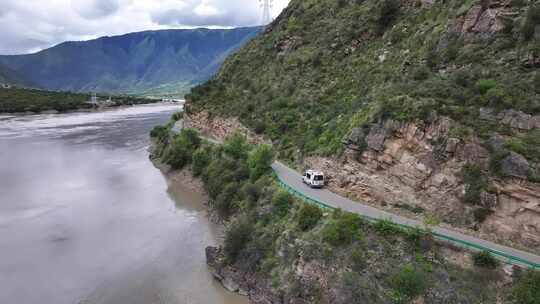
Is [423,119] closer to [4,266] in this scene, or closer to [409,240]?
[409,240]

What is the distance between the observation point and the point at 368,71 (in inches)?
1388

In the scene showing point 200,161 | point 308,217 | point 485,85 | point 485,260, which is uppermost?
point 485,85

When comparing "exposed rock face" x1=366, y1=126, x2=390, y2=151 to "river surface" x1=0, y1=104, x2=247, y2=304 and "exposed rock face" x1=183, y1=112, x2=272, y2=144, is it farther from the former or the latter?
"exposed rock face" x1=183, y1=112, x2=272, y2=144

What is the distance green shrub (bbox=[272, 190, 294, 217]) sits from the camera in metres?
24.2

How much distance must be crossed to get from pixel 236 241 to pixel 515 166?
15.4 meters

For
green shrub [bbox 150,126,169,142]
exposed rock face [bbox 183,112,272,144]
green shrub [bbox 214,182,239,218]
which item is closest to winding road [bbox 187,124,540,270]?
green shrub [bbox 214,182,239,218]

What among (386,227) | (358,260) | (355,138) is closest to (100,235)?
(355,138)

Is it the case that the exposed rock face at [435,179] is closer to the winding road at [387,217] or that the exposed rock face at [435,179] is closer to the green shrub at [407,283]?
the winding road at [387,217]

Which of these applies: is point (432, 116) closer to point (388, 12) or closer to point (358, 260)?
point (358, 260)

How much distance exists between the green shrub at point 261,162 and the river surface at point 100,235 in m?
5.62

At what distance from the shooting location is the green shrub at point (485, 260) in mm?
15617

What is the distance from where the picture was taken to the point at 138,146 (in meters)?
70.4

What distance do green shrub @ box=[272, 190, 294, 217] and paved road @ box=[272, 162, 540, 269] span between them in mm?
1085

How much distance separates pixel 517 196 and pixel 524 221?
3.63ft
